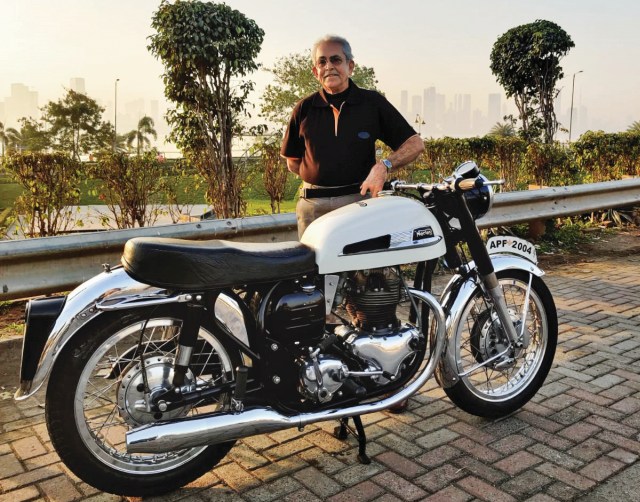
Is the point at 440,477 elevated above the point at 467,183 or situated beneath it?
situated beneath

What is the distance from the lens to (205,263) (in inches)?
114

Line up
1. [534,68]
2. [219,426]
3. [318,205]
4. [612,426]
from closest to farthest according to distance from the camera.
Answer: [219,426] → [612,426] → [318,205] → [534,68]

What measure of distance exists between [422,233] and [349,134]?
3.39ft

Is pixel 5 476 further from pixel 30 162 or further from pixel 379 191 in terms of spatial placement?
pixel 30 162

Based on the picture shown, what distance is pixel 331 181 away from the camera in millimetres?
4184

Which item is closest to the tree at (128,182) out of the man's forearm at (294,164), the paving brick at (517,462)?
the man's forearm at (294,164)

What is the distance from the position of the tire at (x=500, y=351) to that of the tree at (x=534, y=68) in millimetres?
37868

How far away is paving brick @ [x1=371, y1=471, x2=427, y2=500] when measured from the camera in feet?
10.3

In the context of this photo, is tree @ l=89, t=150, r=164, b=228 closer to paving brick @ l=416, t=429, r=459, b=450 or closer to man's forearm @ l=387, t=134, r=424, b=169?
man's forearm @ l=387, t=134, r=424, b=169

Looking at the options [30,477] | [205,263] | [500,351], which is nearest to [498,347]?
[500,351]

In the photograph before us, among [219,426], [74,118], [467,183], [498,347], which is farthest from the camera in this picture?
[74,118]

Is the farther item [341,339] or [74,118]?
[74,118]

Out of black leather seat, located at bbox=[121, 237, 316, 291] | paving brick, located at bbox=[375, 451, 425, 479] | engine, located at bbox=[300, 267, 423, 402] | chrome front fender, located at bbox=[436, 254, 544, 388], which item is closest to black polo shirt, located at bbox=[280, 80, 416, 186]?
chrome front fender, located at bbox=[436, 254, 544, 388]

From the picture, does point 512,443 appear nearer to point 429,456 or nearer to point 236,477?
point 429,456
